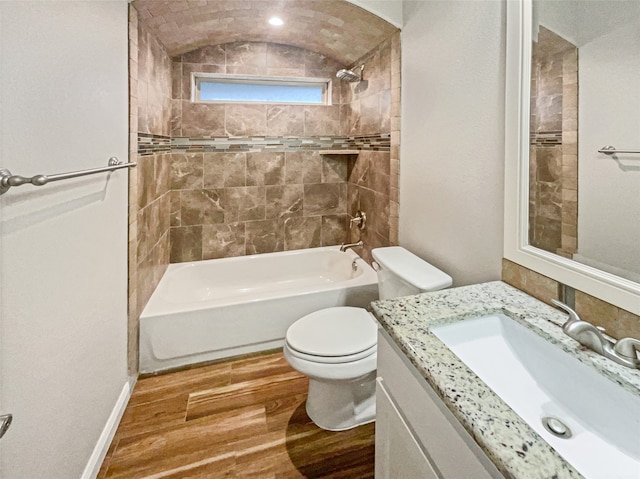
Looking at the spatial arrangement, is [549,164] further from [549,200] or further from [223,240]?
[223,240]

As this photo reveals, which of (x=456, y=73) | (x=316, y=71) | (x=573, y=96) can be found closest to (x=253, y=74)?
(x=316, y=71)

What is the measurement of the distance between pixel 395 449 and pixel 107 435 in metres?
1.31

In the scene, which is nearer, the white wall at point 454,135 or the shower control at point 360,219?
the white wall at point 454,135

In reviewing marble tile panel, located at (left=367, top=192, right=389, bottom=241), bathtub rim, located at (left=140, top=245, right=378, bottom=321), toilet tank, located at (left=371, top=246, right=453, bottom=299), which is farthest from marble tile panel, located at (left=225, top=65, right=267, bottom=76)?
toilet tank, located at (left=371, top=246, right=453, bottom=299)

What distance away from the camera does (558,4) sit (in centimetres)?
109

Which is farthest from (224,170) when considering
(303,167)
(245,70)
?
(245,70)

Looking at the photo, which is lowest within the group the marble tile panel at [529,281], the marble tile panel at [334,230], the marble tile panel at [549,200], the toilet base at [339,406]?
the toilet base at [339,406]

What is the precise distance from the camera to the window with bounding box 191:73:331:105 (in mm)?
2898

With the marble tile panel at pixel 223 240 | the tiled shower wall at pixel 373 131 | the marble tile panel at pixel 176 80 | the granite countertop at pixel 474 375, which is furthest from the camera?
the marble tile panel at pixel 223 240

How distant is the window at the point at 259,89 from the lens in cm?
290

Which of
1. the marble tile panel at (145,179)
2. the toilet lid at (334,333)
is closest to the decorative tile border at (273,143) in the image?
the marble tile panel at (145,179)

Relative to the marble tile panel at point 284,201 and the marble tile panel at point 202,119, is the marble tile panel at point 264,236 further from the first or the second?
the marble tile panel at point 202,119

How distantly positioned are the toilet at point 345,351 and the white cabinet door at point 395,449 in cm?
45

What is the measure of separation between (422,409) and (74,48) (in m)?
1.56
